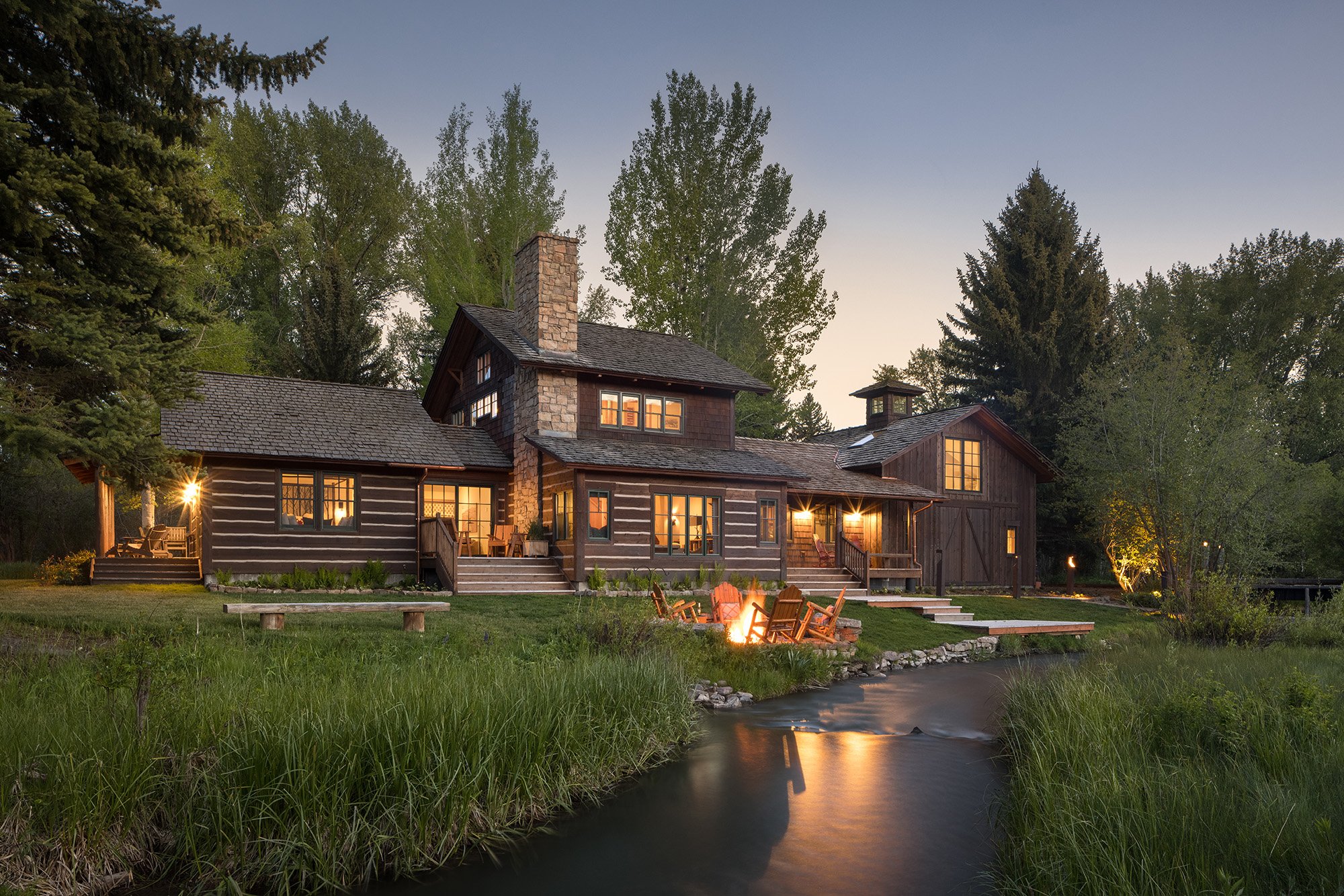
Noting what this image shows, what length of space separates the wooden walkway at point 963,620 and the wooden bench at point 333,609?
11.7m

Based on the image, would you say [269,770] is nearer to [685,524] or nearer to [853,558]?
[685,524]

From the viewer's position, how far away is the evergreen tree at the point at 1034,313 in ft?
113

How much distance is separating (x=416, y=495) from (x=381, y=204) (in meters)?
19.4

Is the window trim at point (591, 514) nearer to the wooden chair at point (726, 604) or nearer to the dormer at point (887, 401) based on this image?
the wooden chair at point (726, 604)

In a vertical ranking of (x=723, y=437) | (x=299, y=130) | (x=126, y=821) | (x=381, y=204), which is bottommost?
(x=126, y=821)

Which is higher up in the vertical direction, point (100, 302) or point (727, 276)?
point (727, 276)

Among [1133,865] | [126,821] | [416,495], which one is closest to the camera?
[1133,865]

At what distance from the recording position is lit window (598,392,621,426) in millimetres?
22984

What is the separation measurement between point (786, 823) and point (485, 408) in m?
20.0

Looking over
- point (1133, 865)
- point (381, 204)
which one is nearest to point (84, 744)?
point (1133, 865)

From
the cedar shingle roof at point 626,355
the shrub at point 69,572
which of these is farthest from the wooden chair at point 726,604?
the shrub at point 69,572

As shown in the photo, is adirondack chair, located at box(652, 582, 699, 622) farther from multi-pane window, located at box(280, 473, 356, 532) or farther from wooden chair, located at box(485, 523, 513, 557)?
multi-pane window, located at box(280, 473, 356, 532)

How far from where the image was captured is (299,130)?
117ft

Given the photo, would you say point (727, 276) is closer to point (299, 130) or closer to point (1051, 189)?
point (1051, 189)
